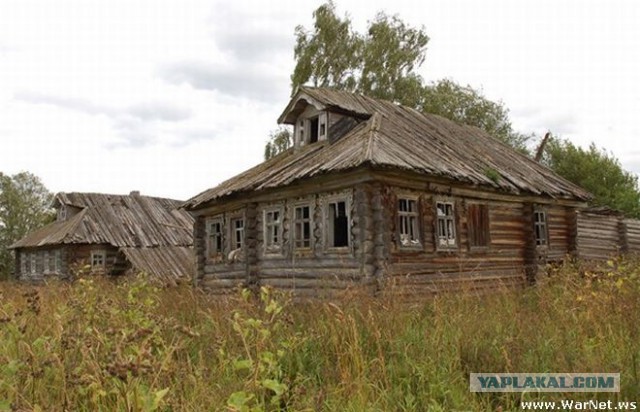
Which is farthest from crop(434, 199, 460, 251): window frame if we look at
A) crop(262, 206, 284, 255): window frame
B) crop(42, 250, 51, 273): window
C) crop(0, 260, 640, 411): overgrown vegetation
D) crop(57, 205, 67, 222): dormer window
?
crop(57, 205, 67, 222): dormer window

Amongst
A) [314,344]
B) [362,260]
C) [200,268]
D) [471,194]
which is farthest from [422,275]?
[200,268]

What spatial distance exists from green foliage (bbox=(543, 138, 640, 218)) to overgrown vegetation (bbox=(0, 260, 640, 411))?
3385 cm

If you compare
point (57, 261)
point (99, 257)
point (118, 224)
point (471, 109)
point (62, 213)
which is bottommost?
point (57, 261)

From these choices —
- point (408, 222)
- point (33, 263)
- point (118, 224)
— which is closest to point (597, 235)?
point (408, 222)

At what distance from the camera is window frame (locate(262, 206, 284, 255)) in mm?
12989

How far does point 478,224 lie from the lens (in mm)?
12852

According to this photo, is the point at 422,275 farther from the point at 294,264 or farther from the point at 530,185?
the point at 530,185

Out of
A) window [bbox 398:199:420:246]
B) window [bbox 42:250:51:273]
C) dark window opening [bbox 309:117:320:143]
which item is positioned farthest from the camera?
window [bbox 42:250:51:273]

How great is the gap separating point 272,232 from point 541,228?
8613 mm

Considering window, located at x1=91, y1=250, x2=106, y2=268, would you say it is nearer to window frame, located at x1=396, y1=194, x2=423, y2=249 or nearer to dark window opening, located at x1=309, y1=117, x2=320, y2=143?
dark window opening, located at x1=309, y1=117, x2=320, y2=143

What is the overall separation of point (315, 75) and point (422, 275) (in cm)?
1994

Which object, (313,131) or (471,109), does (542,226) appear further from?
(471,109)

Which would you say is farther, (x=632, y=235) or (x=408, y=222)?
(x=632, y=235)
